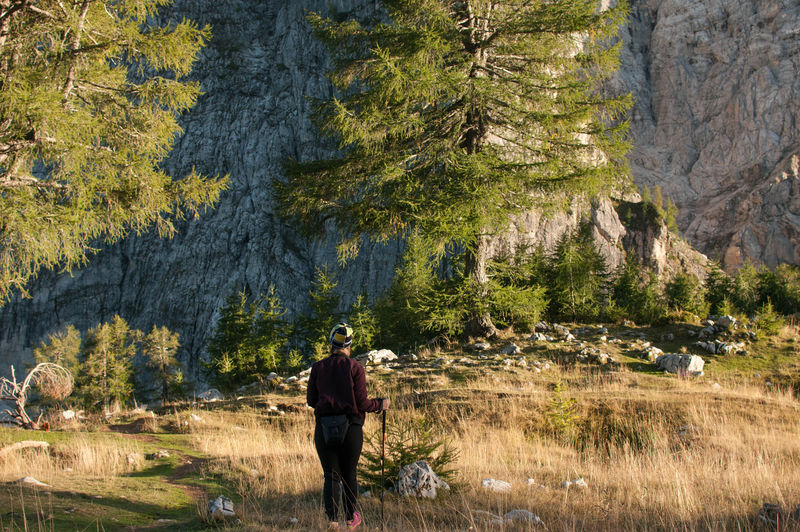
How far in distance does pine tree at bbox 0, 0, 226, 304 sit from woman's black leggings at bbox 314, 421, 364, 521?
267 inches

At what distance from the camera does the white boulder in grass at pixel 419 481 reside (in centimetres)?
453

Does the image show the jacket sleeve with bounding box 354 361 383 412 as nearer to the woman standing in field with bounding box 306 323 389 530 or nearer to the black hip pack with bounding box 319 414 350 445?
the woman standing in field with bounding box 306 323 389 530

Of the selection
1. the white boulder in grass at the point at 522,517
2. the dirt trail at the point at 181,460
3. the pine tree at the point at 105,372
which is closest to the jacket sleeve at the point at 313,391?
the dirt trail at the point at 181,460

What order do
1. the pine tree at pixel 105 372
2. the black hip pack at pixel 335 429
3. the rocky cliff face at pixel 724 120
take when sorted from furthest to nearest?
the rocky cliff face at pixel 724 120 < the pine tree at pixel 105 372 < the black hip pack at pixel 335 429

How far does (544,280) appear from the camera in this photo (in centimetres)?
1489

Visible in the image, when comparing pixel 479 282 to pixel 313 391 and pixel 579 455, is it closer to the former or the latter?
pixel 579 455

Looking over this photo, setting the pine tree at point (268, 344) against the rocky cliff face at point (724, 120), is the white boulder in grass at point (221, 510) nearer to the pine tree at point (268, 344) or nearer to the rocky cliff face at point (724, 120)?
the pine tree at point (268, 344)

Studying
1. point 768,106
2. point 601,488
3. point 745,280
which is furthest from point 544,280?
point 768,106

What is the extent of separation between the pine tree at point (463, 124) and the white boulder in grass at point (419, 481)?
5956 millimetres

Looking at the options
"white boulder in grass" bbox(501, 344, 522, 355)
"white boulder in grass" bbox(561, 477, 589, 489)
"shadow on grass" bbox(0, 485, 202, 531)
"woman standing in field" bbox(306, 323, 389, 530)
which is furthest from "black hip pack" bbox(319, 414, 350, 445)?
"white boulder in grass" bbox(501, 344, 522, 355)

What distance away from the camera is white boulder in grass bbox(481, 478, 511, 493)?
15.3ft

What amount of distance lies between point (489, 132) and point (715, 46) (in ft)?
281

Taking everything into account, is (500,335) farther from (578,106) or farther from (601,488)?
(601,488)

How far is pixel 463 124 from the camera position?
11.9 m
